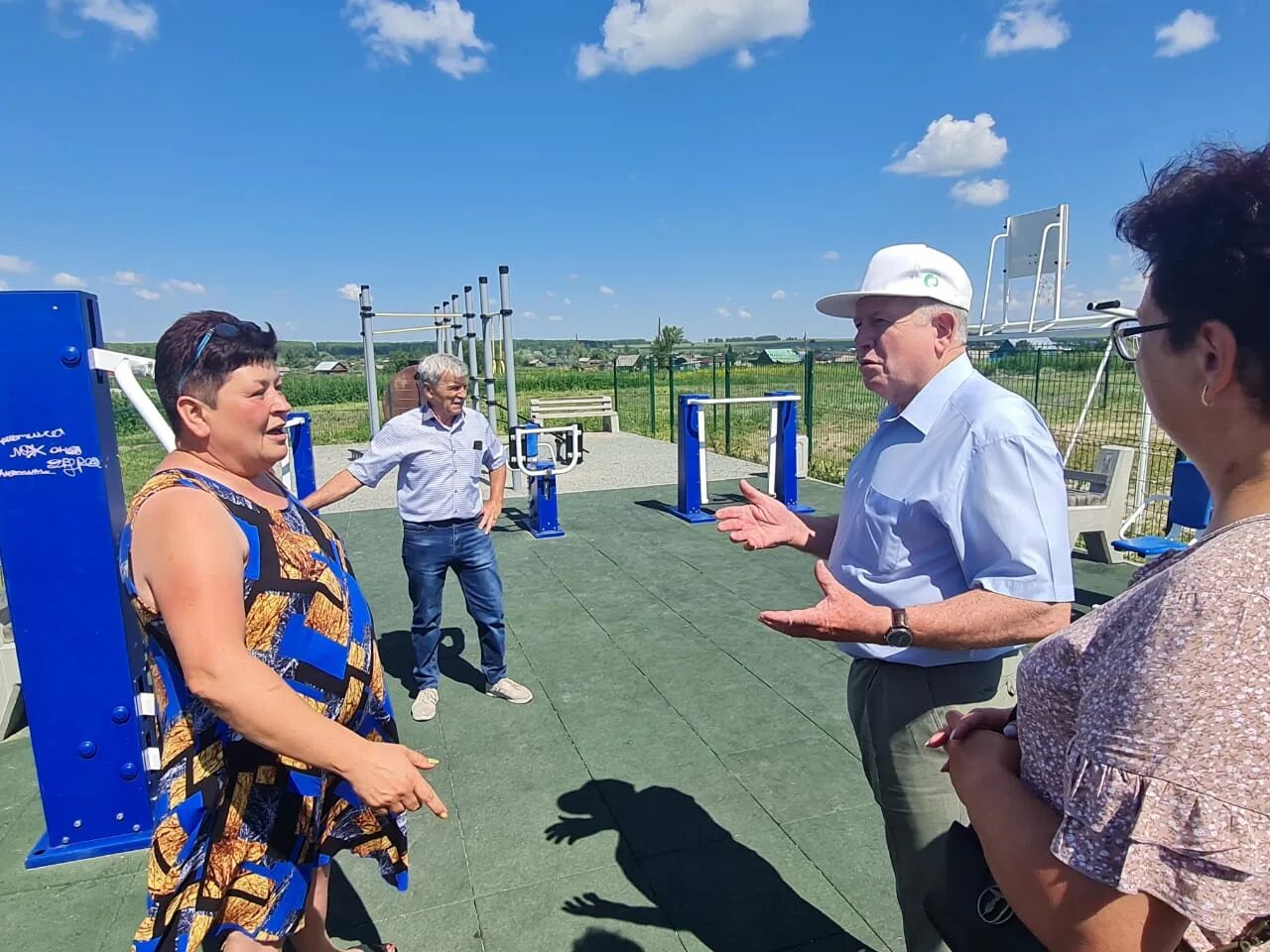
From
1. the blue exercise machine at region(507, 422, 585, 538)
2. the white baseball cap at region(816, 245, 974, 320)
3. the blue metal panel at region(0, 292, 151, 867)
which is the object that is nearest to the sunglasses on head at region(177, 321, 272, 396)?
the blue metal panel at region(0, 292, 151, 867)

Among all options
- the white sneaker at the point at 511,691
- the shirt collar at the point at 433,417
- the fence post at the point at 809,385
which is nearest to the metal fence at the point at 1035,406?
the fence post at the point at 809,385

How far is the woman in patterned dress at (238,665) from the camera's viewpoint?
1423 millimetres

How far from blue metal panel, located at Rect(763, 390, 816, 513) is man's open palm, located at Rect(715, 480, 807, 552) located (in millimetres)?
6090

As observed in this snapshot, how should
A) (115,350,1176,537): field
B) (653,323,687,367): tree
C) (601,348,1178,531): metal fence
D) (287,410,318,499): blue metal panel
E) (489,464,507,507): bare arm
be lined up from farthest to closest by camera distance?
1. (653,323,687,367): tree
2. (115,350,1176,537): field
3. (601,348,1178,531): metal fence
4. (287,410,318,499): blue metal panel
5. (489,464,507,507): bare arm

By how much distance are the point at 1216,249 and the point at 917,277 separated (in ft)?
3.23

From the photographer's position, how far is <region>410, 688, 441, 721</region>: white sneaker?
12.4 feet

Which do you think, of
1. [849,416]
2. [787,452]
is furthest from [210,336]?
[849,416]

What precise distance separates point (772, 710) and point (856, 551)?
84.7 inches

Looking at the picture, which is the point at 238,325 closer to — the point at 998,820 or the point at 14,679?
the point at 998,820

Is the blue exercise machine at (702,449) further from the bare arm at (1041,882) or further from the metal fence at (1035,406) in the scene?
the bare arm at (1041,882)

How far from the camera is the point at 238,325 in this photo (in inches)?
66.3

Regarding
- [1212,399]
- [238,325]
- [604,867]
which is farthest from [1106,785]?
[604,867]

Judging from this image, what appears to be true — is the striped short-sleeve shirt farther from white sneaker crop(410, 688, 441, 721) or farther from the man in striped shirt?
white sneaker crop(410, 688, 441, 721)

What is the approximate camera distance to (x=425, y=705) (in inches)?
150
